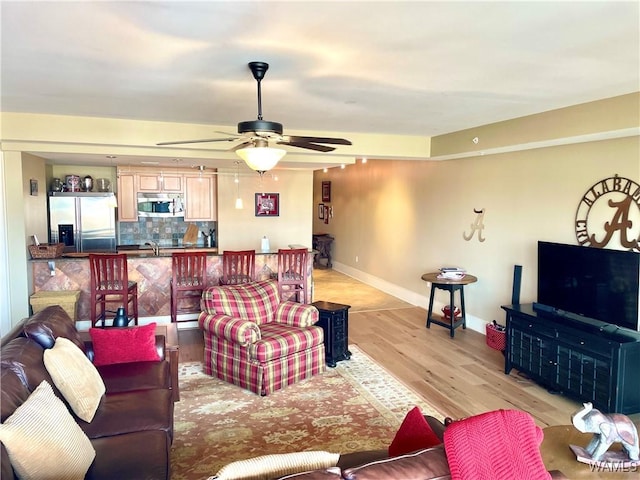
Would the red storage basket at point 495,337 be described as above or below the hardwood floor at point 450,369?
above

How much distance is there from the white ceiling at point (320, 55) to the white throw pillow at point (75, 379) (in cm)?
171

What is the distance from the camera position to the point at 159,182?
306 inches

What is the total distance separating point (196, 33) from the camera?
2.28 metres

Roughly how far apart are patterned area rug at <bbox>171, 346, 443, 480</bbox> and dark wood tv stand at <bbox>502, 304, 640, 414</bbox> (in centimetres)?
116

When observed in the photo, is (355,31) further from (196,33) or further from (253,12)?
(196,33)

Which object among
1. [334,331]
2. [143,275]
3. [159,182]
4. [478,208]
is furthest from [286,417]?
[159,182]

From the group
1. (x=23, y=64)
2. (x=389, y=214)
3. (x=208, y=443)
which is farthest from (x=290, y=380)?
(x=389, y=214)

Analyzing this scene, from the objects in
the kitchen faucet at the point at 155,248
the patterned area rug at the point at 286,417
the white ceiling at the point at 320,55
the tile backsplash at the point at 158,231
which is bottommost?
the patterned area rug at the point at 286,417

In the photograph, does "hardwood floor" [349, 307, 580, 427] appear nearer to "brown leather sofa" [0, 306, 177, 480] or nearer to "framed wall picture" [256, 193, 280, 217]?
"brown leather sofa" [0, 306, 177, 480]

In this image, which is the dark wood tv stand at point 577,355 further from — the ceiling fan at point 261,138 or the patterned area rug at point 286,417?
the ceiling fan at point 261,138

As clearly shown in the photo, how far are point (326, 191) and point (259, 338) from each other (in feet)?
25.2

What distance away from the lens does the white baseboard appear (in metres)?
5.99

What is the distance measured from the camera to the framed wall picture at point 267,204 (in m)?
8.12


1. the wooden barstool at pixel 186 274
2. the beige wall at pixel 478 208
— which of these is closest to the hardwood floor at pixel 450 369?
the beige wall at pixel 478 208
